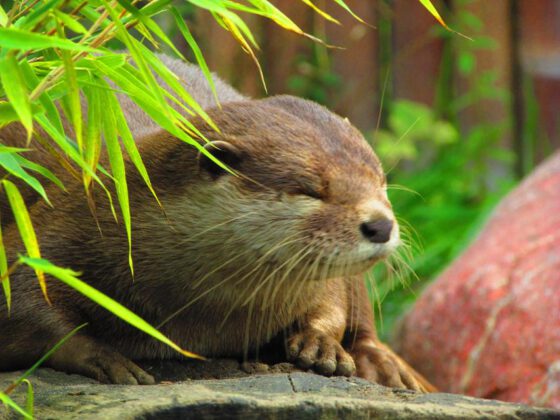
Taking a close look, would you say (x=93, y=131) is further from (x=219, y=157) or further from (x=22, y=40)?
(x=219, y=157)

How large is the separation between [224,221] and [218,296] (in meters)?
0.18

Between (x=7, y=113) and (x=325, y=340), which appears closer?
(x=7, y=113)

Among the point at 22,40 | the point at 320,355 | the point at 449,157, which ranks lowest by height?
the point at 320,355

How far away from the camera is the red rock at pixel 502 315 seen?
3.86 m

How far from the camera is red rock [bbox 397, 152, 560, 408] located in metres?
3.86

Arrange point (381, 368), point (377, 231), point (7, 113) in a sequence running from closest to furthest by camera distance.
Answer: point (7, 113) → point (377, 231) → point (381, 368)

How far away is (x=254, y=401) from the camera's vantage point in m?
2.13

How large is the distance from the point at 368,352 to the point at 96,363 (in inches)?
32.0

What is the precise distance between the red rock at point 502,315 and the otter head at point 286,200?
136cm

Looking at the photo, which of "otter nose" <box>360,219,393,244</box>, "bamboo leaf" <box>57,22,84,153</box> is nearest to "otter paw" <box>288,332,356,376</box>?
"otter nose" <box>360,219,393,244</box>

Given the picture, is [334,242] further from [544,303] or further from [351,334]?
[544,303]

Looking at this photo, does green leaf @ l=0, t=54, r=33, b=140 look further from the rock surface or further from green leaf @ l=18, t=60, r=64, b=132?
the rock surface

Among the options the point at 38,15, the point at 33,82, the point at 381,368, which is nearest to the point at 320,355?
the point at 381,368

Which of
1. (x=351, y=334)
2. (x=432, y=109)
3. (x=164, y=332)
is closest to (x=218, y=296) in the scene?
(x=164, y=332)
